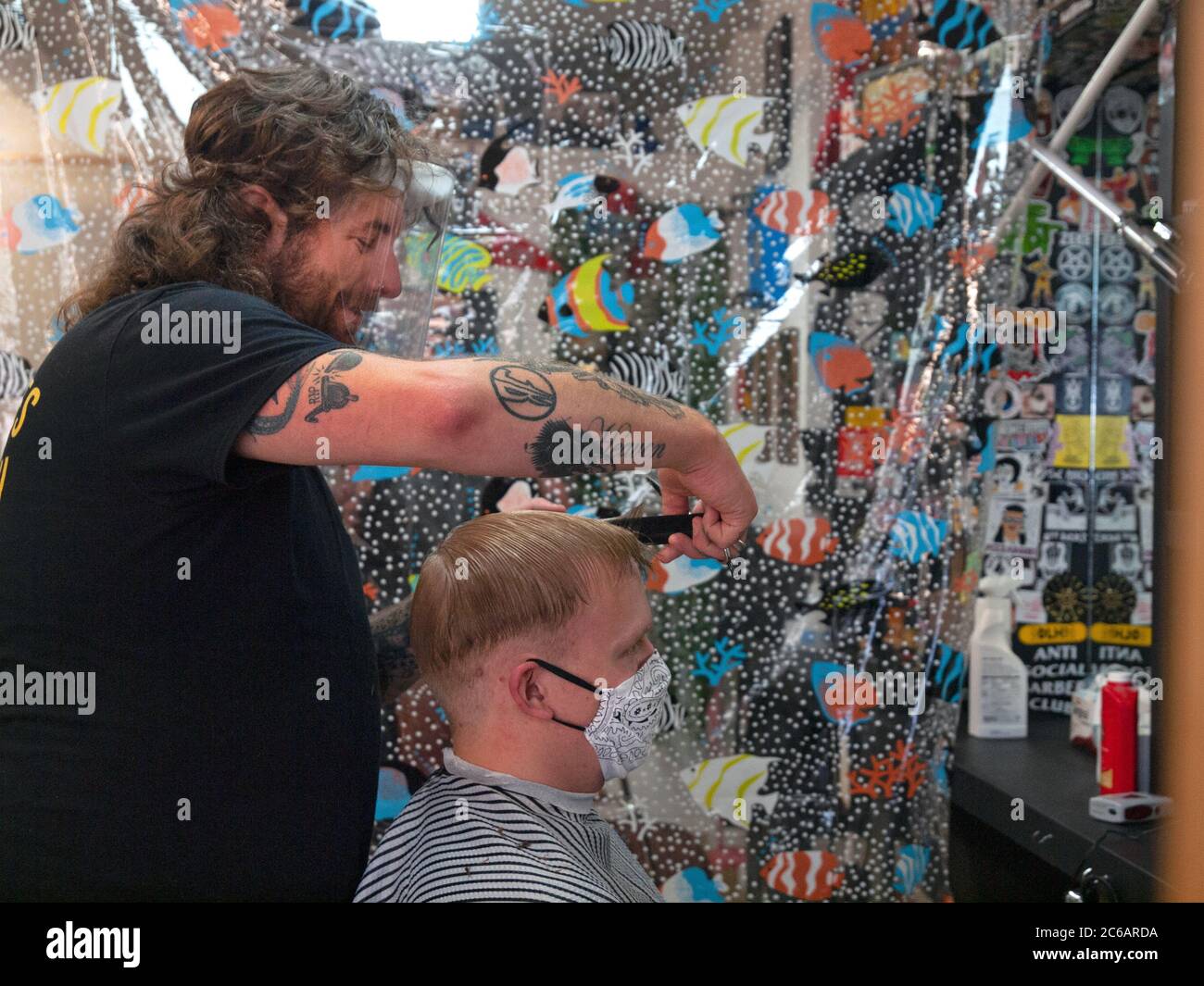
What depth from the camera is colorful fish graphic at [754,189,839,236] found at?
223cm

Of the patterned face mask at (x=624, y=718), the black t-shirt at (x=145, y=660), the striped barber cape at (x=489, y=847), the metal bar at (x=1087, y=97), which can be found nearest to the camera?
the black t-shirt at (x=145, y=660)

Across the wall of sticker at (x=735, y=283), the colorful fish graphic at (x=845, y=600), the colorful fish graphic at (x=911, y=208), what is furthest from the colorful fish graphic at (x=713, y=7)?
the colorful fish graphic at (x=845, y=600)

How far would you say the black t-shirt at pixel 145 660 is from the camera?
127 cm

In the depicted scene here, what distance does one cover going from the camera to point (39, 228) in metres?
2.18

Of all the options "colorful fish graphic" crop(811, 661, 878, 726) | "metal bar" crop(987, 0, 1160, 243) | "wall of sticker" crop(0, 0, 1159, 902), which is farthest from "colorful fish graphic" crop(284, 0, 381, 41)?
"colorful fish graphic" crop(811, 661, 878, 726)

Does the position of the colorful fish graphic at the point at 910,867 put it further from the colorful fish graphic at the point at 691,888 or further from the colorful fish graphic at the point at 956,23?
the colorful fish graphic at the point at 956,23

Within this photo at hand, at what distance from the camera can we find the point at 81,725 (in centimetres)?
132

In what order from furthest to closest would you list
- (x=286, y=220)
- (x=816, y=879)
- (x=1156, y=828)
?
(x=816, y=879) → (x=1156, y=828) → (x=286, y=220)

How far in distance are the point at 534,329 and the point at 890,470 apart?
0.82m

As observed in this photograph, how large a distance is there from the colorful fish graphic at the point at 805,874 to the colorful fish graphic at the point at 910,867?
0.41 feet

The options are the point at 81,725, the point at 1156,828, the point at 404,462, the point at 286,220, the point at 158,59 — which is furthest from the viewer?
the point at 158,59

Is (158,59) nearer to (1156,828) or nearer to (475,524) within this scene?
(475,524)

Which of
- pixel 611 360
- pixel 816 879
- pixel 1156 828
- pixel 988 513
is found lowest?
pixel 816 879

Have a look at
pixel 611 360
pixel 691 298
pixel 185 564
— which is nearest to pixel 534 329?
pixel 611 360
